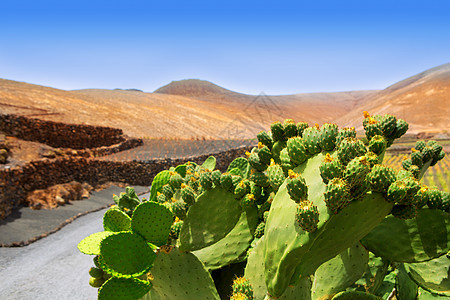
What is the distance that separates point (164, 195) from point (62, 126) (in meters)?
20.1

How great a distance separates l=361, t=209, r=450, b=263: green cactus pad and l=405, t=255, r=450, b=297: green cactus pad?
0.99 feet

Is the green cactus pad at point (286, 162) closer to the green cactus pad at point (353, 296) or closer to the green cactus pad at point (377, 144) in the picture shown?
the green cactus pad at point (377, 144)

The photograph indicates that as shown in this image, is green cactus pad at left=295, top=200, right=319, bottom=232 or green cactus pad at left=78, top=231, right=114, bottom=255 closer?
green cactus pad at left=295, top=200, right=319, bottom=232

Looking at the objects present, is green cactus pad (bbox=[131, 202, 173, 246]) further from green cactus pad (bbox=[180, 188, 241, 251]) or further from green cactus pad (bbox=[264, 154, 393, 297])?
green cactus pad (bbox=[264, 154, 393, 297])

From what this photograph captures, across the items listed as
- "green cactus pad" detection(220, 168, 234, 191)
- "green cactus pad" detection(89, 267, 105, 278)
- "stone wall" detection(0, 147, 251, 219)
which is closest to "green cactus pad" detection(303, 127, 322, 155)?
"green cactus pad" detection(220, 168, 234, 191)

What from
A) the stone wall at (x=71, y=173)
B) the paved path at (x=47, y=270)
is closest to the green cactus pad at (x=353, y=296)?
the paved path at (x=47, y=270)

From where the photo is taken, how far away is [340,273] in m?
1.59

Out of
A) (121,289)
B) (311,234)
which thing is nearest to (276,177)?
(311,234)

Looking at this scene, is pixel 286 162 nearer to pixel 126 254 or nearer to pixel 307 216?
pixel 307 216

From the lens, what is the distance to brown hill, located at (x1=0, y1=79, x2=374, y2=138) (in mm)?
29844

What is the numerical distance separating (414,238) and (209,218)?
985 mm

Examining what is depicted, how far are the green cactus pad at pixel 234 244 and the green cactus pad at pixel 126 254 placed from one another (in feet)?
1.25

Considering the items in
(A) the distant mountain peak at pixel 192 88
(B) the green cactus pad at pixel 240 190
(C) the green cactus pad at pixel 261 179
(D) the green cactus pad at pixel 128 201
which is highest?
(A) the distant mountain peak at pixel 192 88

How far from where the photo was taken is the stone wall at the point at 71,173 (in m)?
9.11
